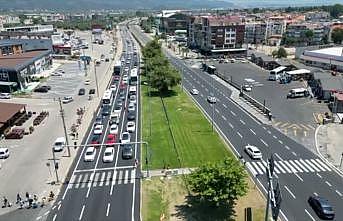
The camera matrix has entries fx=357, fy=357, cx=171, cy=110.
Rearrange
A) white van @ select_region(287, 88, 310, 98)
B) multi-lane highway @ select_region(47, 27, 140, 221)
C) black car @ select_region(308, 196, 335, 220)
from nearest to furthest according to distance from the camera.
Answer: black car @ select_region(308, 196, 335, 220) < multi-lane highway @ select_region(47, 27, 140, 221) < white van @ select_region(287, 88, 310, 98)

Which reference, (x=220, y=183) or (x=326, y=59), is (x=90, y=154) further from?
(x=326, y=59)

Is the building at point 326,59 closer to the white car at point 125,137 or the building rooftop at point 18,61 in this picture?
the white car at point 125,137

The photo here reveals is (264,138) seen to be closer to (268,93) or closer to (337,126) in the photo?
(337,126)

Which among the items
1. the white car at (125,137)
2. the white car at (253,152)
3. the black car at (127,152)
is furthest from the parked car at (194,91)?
the black car at (127,152)

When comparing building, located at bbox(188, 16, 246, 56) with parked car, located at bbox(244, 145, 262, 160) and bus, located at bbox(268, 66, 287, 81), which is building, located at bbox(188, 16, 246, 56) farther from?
parked car, located at bbox(244, 145, 262, 160)

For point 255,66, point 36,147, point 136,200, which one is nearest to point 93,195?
point 136,200

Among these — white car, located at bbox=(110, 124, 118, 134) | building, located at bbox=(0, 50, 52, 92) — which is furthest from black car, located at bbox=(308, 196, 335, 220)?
building, located at bbox=(0, 50, 52, 92)

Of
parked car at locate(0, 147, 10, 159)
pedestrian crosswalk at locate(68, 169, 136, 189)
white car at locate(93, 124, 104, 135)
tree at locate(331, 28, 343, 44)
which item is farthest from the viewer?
tree at locate(331, 28, 343, 44)

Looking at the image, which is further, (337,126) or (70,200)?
(337,126)
